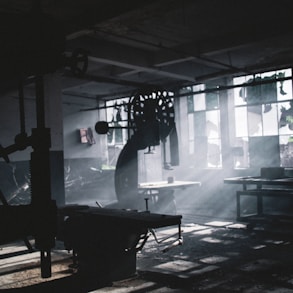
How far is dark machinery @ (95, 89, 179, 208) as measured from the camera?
22.6 ft

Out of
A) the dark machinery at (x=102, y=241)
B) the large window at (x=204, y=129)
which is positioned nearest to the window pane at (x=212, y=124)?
the large window at (x=204, y=129)

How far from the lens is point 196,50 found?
8.94 metres

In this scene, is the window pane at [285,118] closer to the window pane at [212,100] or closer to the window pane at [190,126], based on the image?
the window pane at [212,100]

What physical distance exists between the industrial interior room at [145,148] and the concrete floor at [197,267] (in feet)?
0.10

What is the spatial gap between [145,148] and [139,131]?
308 millimetres

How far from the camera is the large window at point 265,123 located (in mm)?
10797

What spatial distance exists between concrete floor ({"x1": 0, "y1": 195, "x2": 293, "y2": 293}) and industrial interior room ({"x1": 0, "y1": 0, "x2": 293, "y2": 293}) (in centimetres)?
3

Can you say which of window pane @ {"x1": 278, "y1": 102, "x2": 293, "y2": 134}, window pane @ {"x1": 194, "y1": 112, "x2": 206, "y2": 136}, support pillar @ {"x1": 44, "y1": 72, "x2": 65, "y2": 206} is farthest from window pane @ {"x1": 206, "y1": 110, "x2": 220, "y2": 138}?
support pillar @ {"x1": 44, "y1": 72, "x2": 65, "y2": 206}

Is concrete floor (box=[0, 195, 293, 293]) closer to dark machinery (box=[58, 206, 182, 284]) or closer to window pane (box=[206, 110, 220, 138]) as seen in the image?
dark machinery (box=[58, 206, 182, 284])

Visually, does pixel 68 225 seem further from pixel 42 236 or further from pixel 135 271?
pixel 42 236

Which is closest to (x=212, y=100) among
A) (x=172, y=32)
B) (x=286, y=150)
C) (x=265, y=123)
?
(x=265, y=123)

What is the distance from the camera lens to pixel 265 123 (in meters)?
11.2

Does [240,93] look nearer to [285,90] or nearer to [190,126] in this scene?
[285,90]

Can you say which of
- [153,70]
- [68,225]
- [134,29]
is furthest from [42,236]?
[153,70]
